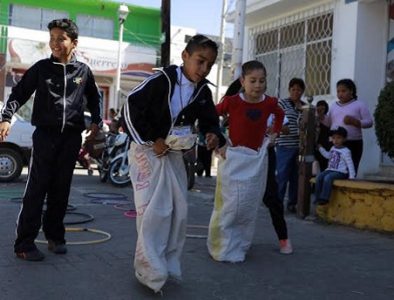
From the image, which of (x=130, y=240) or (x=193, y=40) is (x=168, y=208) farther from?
(x=130, y=240)

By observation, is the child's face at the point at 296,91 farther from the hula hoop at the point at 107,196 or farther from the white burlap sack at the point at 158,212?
the white burlap sack at the point at 158,212

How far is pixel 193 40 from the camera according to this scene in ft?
13.3

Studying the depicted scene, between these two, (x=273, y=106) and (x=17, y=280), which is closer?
(x=17, y=280)

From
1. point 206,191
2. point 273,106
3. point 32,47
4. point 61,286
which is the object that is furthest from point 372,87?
point 32,47

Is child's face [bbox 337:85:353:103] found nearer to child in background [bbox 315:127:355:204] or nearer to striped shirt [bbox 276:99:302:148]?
child in background [bbox 315:127:355:204]

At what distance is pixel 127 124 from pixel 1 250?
196cm

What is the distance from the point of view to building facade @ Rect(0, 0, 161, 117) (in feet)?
90.0

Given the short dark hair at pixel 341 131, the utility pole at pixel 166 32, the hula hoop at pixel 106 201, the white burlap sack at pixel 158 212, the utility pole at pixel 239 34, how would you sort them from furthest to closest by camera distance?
the utility pole at pixel 166 32 → the utility pole at pixel 239 34 → the hula hoop at pixel 106 201 → the short dark hair at pixel 341 131 → the white burlap sack at pixel 158 212

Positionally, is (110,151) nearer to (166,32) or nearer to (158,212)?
(166,32)

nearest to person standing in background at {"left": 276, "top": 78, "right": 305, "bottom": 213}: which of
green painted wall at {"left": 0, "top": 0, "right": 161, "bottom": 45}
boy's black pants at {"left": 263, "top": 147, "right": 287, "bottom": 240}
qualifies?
boy's black pants at {"left": 263, "top": 147, "right": 287, "bottom": 240}

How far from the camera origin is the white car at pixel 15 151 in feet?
36.6

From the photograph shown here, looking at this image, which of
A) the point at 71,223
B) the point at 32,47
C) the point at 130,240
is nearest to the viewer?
the point at 130,240

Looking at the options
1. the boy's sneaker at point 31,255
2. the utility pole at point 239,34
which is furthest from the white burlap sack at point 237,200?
the utility pole at point 239,34

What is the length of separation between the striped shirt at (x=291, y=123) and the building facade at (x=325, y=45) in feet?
8.84
